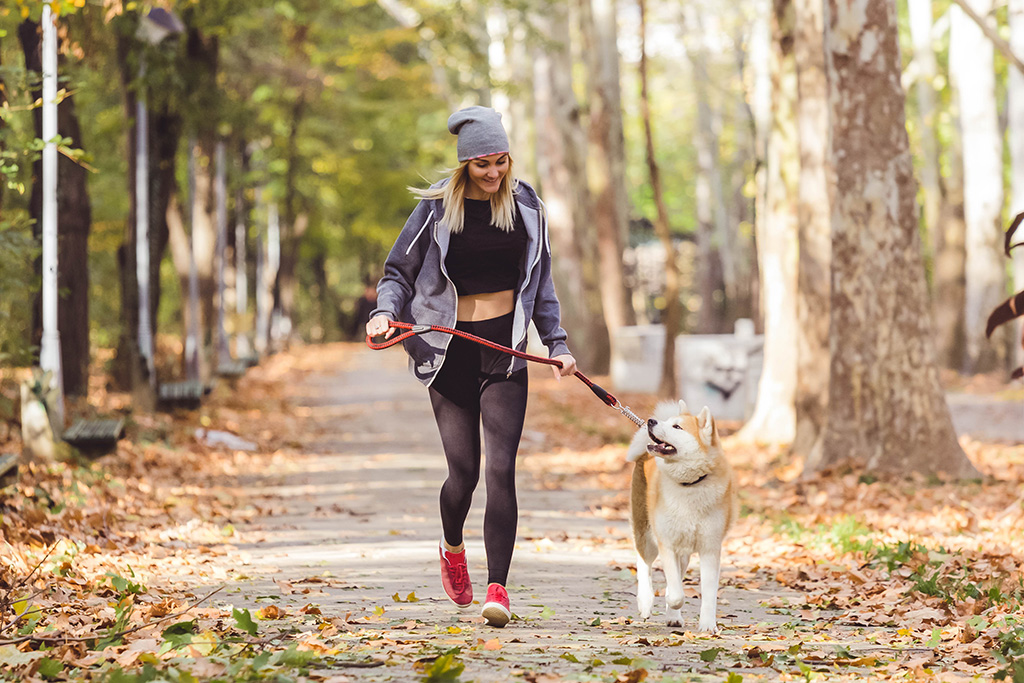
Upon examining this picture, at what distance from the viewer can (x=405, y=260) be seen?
18.3 feet

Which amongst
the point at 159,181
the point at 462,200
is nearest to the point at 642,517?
the point at 462,200

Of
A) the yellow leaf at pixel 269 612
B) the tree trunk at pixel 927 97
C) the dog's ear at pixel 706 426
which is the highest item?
the tree trunk at pixel 927 97

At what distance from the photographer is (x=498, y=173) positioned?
541cm

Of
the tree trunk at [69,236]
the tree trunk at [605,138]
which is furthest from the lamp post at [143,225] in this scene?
the tree trunk at [605,138]

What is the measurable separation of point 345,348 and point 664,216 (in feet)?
69.4

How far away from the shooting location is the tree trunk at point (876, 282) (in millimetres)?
10836

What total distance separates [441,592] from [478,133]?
97.3 inches

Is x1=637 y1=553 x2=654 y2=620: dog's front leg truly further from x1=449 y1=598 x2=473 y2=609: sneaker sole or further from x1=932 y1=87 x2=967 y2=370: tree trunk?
x1=932 y1=87 x2=967 y2=370: tree trunk

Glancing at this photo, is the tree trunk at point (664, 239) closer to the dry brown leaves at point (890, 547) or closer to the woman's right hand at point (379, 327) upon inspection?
the dry brown leaves at point (890, 547)

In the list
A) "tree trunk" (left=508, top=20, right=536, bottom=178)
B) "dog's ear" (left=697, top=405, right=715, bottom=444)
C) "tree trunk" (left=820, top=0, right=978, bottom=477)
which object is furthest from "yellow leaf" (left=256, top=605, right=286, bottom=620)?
"tree trunk" (left=508, top=20, right=536, bottom=178)

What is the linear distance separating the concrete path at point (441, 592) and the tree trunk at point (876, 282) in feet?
7.96

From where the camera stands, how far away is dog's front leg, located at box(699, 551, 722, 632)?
5656mm

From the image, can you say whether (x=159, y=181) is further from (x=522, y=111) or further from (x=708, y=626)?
(x=522, y=111)

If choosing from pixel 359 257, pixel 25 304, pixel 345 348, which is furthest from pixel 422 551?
pixel 359 257
